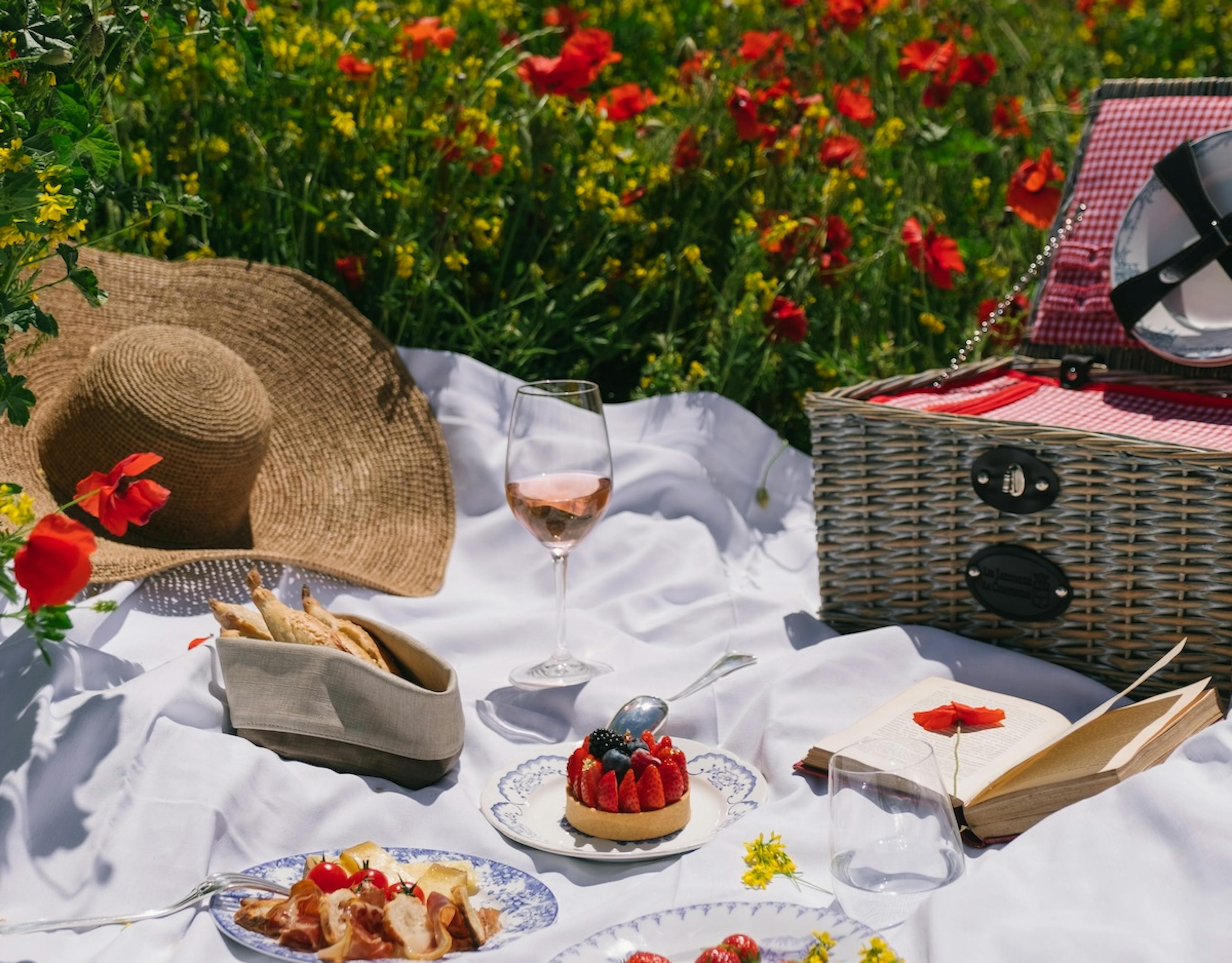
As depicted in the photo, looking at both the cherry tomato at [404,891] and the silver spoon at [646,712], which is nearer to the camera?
the cherry tomato at [404,891]

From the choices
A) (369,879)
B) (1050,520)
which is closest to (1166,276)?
(1050,520)

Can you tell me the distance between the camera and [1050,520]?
1.79m

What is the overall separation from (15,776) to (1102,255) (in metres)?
1.88

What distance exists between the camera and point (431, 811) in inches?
55.6

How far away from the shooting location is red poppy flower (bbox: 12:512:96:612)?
42.0 inches

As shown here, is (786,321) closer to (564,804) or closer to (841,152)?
(841,152)

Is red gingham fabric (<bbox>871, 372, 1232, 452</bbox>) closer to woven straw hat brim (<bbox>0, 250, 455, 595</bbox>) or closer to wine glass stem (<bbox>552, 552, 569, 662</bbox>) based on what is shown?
wine glass stem (<bbox>552, 552, 569, 662</bbox>)

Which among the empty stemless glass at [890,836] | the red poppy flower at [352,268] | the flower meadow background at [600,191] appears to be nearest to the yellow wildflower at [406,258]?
the flower meadow background at [600,191]

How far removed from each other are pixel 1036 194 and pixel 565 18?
1097 mm

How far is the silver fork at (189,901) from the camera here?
3.80 ft

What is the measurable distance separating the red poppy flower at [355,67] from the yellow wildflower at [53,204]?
1.16 metres

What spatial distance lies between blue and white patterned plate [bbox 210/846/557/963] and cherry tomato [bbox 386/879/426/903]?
60 mm

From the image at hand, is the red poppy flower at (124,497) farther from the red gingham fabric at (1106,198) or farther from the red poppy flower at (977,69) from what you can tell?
the red poppy flower at (977,69)

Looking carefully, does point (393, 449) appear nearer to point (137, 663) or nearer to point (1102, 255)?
point (137, 663)
